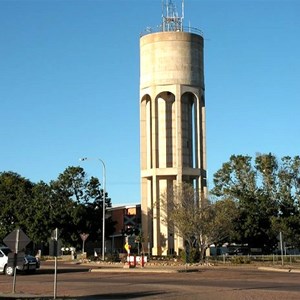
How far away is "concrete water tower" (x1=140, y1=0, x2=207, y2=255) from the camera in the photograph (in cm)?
7600

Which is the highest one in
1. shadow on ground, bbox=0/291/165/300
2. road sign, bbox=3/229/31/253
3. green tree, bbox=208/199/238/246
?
green tree, bbox=208/199/238/246

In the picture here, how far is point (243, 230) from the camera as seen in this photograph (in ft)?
254

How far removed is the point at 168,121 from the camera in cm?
7844

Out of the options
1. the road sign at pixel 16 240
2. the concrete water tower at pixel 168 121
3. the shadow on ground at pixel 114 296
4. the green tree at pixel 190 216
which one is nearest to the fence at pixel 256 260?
the green tree at pixel 190 216

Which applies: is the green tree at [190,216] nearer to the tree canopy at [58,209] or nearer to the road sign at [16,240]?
the tree canopy at [58,209]

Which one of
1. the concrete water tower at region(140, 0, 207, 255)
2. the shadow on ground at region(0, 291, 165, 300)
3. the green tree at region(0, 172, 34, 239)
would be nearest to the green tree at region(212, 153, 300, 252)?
the concrete water tower at region(140, 0, 207, 255)

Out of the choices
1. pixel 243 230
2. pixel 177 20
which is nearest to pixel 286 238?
pixel 243 230

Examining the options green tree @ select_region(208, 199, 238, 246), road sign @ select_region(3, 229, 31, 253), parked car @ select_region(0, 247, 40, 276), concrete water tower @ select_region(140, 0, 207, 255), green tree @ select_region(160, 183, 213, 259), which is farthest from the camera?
concrete water tower @ select_region(140, 0, 207, 255)

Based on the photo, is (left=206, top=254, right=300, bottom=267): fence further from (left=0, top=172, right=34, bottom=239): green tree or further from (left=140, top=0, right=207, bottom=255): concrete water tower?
(left=0, top=172, right=34, bottom=239): green tree

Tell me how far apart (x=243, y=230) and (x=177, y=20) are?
2878cm

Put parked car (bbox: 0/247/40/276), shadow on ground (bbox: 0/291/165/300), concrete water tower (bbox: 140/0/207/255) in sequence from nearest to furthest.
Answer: shadow on ground (bbox: 0/291/165/300) → parked car (bbox: 0/247/40/276) → concrete water tower (bbox: 140/0/207/255)

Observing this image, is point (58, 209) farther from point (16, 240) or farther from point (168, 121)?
point (16, 240)

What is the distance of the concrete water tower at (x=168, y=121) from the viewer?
76.0 metres

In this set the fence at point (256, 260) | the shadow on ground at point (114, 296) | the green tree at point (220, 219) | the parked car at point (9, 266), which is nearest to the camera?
the shadow on ground at point (114, 296)
